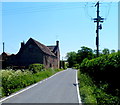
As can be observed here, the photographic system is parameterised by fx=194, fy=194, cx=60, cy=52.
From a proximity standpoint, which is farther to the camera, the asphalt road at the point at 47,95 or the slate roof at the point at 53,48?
the slate roof at the point at 53,48

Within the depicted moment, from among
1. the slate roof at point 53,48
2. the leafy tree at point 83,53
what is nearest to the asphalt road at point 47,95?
the slate roof at point 53,48

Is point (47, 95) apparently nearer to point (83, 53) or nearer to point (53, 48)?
point (53, 48)

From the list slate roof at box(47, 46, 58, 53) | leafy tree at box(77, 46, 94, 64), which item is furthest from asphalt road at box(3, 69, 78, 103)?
leafy tree at box(77, 46, 94, 64)

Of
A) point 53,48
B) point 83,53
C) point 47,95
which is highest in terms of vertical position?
point 53,48

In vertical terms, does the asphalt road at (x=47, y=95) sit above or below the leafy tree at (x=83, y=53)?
below

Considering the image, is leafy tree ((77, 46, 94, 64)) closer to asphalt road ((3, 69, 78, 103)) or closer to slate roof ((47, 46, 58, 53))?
slate roof ((47, 46, 58, 53))

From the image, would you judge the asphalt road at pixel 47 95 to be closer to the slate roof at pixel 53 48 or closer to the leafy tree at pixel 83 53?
the slate roof at pixel 53 48

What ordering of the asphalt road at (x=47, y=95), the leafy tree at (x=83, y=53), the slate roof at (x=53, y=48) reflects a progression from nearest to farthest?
the asphalt road at (x=47, y=95) < the slate roof at (x=53, y=48) < the leafy tree at (x=83, y=53)

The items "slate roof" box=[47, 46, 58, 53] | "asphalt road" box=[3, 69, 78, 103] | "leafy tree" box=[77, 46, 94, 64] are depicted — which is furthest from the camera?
"leafy tree" box=[77, 46, 94, 64]

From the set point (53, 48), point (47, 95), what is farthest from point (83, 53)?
point (47, 95)

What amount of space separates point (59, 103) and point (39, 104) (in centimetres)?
93

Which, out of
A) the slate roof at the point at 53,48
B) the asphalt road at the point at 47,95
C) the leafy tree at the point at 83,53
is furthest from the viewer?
the leafy tree at the point at 83,53

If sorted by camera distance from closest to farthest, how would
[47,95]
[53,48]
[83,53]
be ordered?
1. [47,95]
2. [53,48]
3. [83,53]

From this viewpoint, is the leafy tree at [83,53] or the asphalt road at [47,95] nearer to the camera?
the asphalt road at [47,95]
